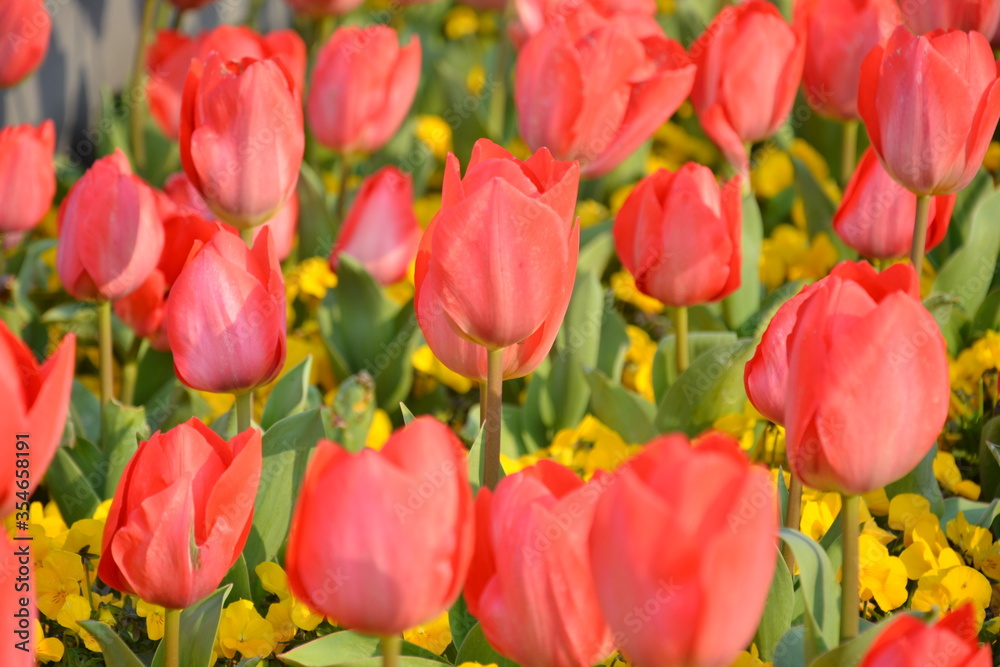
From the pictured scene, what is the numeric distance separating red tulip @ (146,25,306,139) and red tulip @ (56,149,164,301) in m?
0.61

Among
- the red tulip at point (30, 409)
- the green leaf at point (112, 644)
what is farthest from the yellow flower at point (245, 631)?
the red tulip at point (30, 409)

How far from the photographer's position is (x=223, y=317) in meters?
1.09

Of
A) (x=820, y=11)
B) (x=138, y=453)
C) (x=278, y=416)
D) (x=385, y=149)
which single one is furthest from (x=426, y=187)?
(x=138, y=453)

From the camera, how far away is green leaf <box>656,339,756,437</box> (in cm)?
150

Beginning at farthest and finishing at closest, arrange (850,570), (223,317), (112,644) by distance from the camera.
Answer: (223,317), (112,644), (850,570)

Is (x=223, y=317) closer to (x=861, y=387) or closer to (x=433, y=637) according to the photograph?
(x=433, y=637)

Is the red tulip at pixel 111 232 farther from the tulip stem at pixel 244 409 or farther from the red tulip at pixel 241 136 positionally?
the tulip stem at pixel 244 409

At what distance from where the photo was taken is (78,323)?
1.96 meters

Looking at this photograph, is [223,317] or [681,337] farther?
[681,337]

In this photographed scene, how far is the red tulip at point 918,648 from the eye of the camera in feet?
2.37

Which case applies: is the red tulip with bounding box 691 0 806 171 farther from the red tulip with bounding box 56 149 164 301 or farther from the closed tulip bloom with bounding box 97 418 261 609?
the closed tulip bloom with bounding box 97 418 261 609

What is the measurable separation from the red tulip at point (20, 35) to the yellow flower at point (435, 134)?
93cm

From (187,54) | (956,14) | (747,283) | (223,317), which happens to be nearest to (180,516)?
(223,317)

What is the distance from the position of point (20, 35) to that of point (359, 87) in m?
0.58
